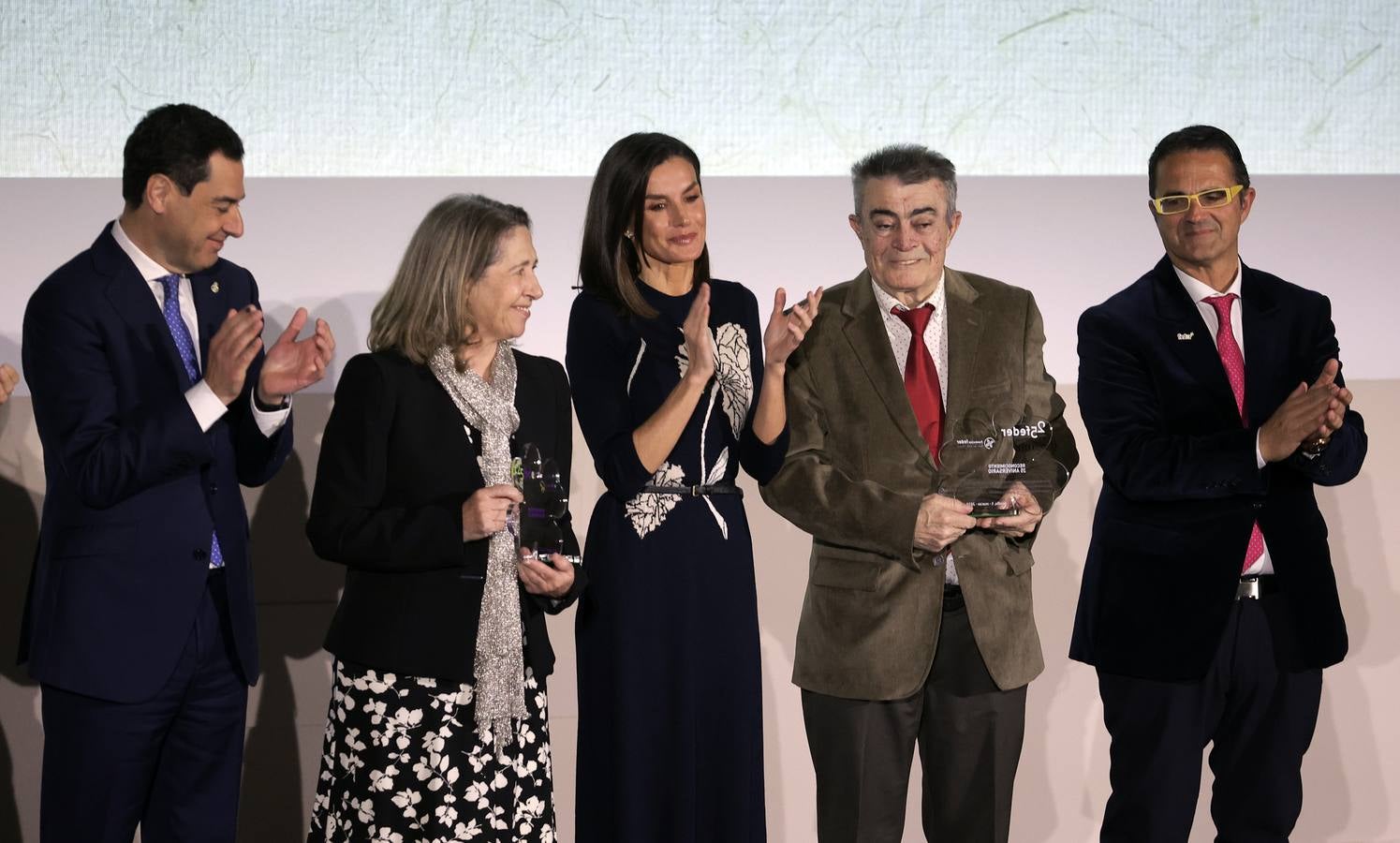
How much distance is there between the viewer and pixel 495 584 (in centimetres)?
258

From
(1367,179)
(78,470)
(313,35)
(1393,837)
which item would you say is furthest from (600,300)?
(1393,837)

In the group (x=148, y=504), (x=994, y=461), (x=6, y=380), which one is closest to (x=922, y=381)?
(x=994, y=461)

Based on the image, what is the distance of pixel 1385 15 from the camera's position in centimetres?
379

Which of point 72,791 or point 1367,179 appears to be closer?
point 72,791

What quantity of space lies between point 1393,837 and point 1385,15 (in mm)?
2237

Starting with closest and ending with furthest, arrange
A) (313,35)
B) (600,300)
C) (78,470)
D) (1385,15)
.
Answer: (78,470) < (600,300) < (313,35) < (1385,15)

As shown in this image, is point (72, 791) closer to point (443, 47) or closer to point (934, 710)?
point (934, 710)

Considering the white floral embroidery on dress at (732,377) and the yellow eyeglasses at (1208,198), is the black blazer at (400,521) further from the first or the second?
the yellow eyeglasses at (1208,198)

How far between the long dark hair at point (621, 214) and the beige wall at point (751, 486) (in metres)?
0.84

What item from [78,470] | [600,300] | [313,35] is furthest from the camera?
[313,35]

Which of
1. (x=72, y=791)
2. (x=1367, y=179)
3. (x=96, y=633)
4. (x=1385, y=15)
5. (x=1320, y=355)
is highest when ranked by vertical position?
(x=1385, y=15)

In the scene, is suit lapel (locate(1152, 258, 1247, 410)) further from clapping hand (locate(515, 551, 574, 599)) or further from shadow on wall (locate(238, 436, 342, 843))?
shadow on wall (locate(238, 436, 342, 843))

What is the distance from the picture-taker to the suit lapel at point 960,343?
2.74 meters

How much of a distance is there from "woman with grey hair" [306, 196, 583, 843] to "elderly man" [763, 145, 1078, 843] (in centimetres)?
52
